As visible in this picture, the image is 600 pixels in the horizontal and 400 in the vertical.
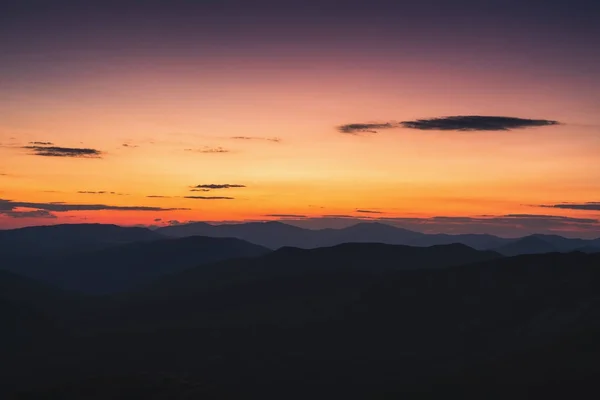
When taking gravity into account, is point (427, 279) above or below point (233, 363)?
above

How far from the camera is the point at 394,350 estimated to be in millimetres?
162000

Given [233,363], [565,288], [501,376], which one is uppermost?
[565,288]

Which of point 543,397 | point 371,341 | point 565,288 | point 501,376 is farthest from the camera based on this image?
point 371,341

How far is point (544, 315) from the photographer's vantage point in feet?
497

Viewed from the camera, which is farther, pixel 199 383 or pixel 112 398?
pixel 199 383

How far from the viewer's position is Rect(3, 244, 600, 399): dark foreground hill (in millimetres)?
110500

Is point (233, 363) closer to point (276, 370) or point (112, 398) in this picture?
point (276, 370)

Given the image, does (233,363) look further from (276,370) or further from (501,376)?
(501,376)

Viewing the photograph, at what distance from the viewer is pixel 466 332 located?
544 ft

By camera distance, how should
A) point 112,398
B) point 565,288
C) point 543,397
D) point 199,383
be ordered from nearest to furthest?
point 543,397 < point 112,398 < point 199,383 < point 565,288

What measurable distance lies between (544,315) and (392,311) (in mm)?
50676

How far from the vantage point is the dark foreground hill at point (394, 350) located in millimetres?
110500

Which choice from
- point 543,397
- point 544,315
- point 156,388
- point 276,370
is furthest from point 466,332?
point 156,388

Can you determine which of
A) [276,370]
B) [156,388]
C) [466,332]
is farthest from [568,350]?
[156,388]
